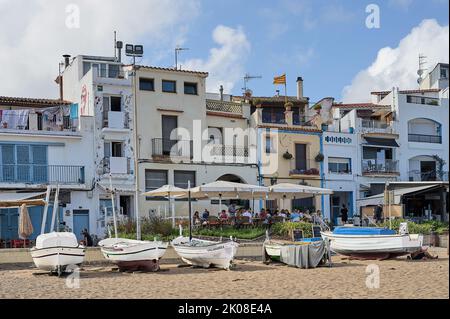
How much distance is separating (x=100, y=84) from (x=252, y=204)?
1025 centimetres

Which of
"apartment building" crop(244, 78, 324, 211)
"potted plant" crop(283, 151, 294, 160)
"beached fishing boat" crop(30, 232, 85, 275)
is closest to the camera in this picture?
"beached fishing boat" crop(30, 232, 85, 275)

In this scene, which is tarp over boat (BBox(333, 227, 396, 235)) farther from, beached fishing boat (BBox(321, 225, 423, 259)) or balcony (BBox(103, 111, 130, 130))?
balcony (BBox(103, 111, 130, 130))

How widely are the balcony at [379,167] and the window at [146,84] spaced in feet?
45.6

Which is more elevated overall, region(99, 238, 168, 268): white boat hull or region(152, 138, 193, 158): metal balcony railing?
region(152, 138, 193, 158): metal balcony railing

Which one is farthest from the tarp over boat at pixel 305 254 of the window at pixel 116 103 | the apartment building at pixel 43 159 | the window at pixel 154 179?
the window at pixel 116 103

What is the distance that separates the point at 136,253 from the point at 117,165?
44.7ft

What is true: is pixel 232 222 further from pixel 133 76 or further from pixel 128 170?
pixel 133 76

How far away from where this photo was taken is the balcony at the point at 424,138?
4431 centimetres

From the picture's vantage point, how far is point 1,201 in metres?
25.4

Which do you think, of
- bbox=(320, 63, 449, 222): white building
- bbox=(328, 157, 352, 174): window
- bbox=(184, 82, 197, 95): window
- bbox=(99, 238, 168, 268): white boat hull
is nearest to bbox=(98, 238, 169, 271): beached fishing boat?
bbox=(99, 238, 168, 268): white boat hull

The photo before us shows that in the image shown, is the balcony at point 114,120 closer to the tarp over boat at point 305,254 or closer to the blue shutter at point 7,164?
the blue shutter at point 7,164

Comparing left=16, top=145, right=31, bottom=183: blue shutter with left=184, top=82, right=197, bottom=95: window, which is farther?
left=184, top=82, right=197, bottom=95: window

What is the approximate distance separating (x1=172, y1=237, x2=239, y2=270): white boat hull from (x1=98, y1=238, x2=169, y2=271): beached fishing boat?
1160 mm

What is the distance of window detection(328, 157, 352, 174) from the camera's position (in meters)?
41.4
